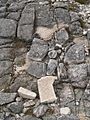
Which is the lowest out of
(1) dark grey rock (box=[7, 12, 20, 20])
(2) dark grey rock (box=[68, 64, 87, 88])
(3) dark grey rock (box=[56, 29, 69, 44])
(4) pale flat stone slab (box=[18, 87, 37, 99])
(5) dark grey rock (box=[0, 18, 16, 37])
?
(4) pale flat stone slab (box=[18, 87, 37, 99])

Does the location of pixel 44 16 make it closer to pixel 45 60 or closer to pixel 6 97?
pixel 45 60

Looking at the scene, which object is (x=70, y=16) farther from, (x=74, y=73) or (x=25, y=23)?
(x=74, y=73)

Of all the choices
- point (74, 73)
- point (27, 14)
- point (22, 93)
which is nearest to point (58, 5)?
point (27, 14)

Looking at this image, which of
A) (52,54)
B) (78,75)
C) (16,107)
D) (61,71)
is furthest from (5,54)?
(78,75)

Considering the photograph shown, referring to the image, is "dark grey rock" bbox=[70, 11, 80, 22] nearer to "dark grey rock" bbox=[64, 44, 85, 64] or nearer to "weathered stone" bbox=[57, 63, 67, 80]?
"dark grey rock" bbox=[64, 44, 85, 64]

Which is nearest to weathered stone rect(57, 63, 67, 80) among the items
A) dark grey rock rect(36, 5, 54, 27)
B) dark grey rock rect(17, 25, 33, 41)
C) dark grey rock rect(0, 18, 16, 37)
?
dark grey rock rect(17, 25, 33, 41)

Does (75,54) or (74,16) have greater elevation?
(74,16)
